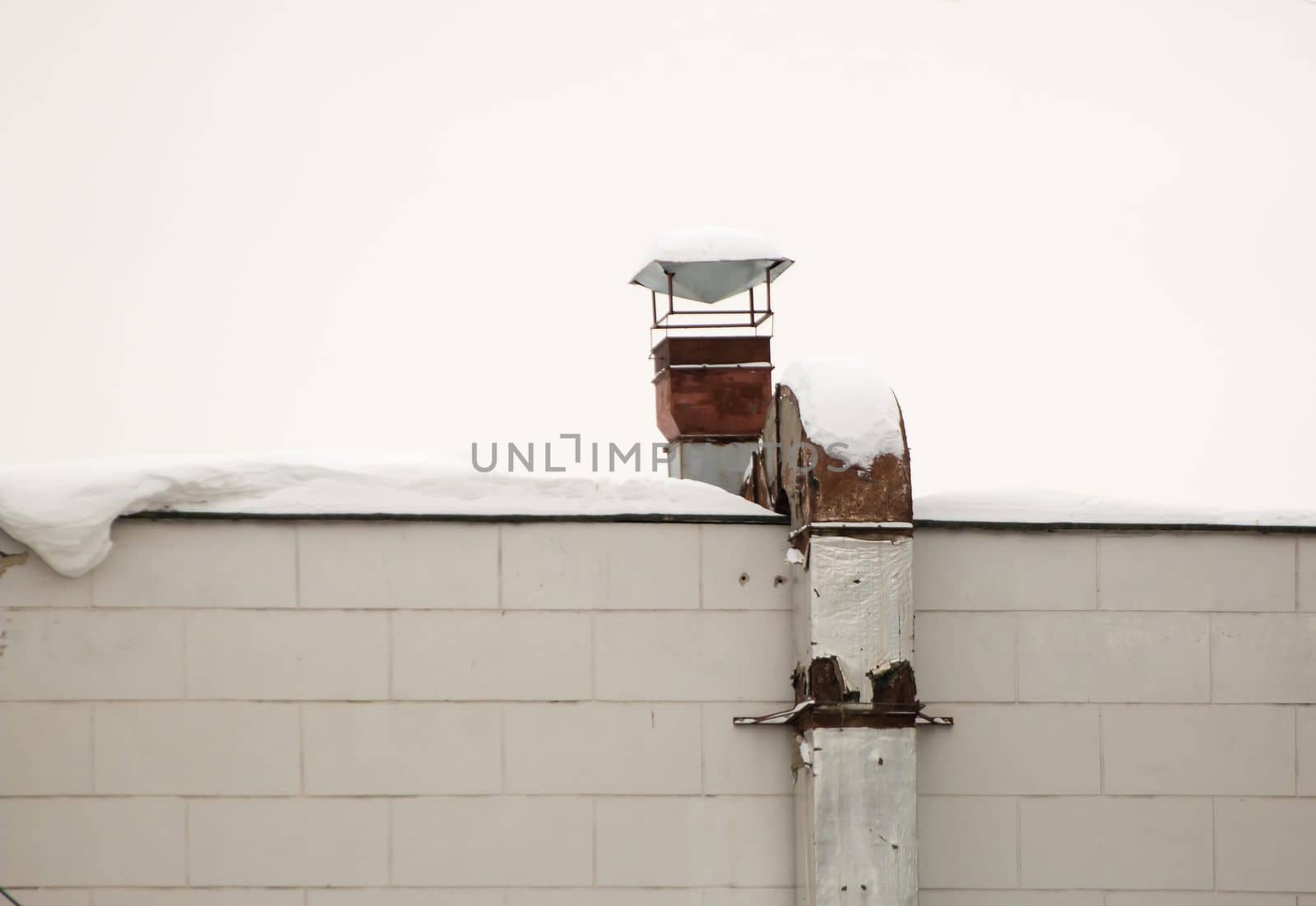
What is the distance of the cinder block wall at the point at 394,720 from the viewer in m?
4.32

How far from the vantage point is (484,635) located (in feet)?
14.5

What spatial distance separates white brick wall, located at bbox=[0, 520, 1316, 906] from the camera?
14.2 ft

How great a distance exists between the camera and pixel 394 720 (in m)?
4.38

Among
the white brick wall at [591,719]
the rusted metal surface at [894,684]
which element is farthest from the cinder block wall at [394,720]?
the rusted metal surface at [894,684]

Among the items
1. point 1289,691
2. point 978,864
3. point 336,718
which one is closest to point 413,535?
point 336,718

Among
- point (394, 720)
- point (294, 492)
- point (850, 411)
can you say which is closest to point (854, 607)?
point (850, 411)

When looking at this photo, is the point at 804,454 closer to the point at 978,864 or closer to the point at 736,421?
the point at 978,864

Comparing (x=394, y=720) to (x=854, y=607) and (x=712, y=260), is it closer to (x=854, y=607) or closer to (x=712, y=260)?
(x=854, y=607)

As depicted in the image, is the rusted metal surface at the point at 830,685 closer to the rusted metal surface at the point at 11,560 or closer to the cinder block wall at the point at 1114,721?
the cinder block wall at the point at 1114,721

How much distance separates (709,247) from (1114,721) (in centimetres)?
369

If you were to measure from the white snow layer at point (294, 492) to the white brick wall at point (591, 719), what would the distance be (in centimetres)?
9

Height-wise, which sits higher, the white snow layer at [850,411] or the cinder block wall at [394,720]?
the white snow layer at [850,411]

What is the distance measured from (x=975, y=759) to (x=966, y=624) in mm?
498

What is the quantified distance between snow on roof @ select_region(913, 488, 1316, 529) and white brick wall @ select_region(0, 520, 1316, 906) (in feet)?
0.24
